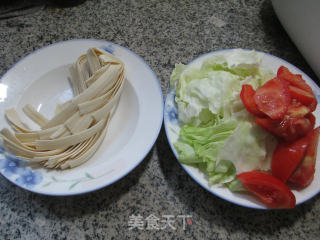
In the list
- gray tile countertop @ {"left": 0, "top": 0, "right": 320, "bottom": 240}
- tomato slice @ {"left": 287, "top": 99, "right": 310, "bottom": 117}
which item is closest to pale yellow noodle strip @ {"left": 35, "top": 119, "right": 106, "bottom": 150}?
gray tile countertop @ {"left": 0, "top": 0, "right": 320, "bottom": 240}

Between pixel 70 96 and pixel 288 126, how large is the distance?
778 mm

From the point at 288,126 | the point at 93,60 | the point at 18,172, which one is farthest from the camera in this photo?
the point at 93,60

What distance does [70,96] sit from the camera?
1.00 metres

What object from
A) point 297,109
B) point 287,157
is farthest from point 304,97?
point 287,157

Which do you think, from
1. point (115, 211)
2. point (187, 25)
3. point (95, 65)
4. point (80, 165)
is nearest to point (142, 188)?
point (115, 211)

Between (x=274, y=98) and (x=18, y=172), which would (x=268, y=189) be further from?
(x=18, y=172)

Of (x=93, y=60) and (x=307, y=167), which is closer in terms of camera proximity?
(x=307, y=167)

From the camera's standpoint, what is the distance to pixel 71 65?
3.23 feet

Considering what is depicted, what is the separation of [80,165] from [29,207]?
7.7 inches

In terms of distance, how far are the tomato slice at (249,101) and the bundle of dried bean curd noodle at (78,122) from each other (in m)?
0.42

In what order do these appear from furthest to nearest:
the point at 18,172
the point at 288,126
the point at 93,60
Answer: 1. the point at 93,60
2. the point at 18,172
3. the point at 288,126

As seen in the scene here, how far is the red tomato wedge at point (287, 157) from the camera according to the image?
0.63m

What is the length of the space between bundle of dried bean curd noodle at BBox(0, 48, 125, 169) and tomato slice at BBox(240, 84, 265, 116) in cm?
42

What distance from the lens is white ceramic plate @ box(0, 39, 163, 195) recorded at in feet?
2.34
